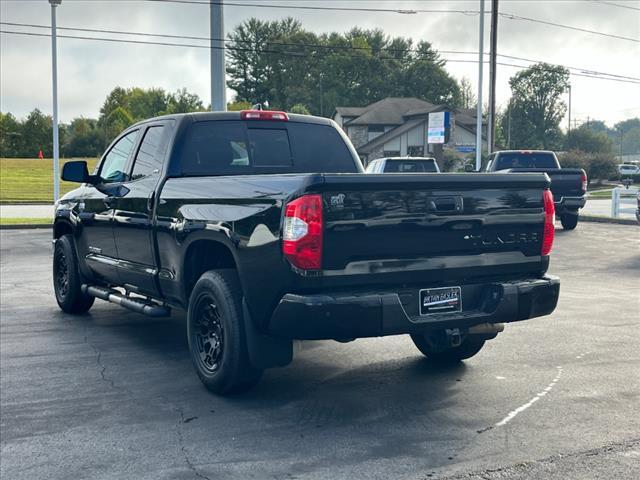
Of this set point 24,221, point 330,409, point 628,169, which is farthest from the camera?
point 628,169

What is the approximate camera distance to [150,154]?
22.9 ft

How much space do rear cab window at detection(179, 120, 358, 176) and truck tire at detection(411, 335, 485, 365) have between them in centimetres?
175

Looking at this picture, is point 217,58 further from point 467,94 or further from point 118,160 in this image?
point 467,94

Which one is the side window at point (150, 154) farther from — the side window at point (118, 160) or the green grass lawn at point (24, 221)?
the green grass lawn at point (24, 221)

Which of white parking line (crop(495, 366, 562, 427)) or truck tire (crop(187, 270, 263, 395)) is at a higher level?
truck tire (crop(187, 270, 263, 395))

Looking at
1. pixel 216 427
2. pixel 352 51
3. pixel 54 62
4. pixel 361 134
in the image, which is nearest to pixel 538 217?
pixel 216 427

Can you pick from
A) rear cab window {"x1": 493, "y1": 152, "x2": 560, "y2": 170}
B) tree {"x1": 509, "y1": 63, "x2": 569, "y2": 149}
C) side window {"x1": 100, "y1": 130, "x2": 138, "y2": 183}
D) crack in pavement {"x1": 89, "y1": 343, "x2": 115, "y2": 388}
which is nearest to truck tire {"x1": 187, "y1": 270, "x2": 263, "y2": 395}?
crack in pavement {"x1": 89, "y1": 343, "x2": 115, "y2": 388}

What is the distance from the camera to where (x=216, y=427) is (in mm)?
4938

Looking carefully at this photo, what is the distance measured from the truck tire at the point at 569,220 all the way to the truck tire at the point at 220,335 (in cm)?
1735

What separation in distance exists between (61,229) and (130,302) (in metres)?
2.40

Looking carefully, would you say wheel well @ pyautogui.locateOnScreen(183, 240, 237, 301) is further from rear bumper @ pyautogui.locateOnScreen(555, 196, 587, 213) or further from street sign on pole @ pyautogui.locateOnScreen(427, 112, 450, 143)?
street sign on pole @ pyautogui.locateOnScreen(427, 112, 450, 143)

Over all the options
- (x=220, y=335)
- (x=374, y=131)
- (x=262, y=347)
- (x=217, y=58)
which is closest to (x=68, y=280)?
(x=220, y=335)

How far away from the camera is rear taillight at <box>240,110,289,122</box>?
6.90 m

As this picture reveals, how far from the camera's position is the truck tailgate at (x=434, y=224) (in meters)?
4.82
